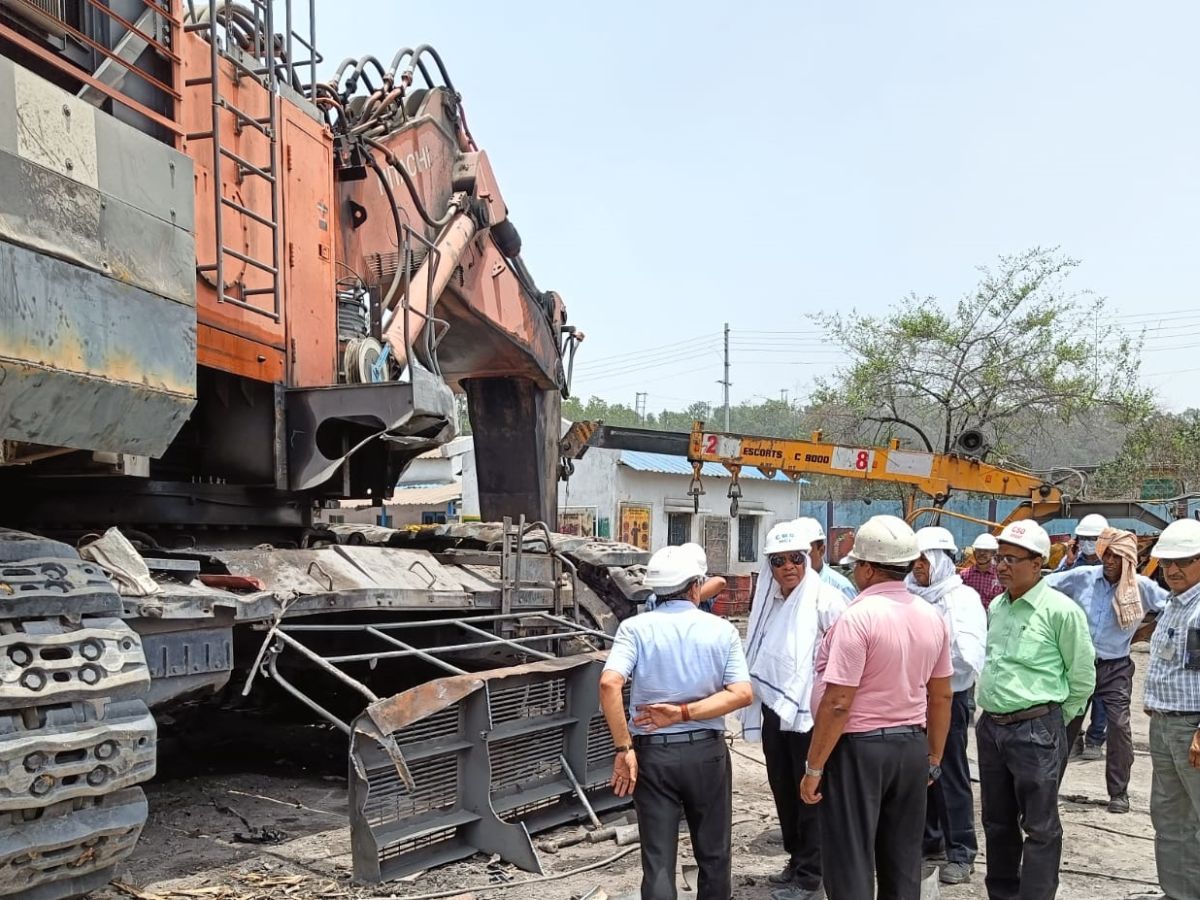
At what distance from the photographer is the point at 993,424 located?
78.0 feet

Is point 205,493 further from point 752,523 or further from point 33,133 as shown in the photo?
point 752,523

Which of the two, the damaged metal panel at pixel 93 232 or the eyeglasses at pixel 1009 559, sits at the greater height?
the damaged metal panel at pixel 93 232

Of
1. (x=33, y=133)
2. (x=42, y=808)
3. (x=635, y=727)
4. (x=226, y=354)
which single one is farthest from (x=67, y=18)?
(x=635, y=727)

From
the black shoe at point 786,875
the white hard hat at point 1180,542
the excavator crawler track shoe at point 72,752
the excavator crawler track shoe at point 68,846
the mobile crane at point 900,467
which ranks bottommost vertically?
the black shoe at point 786,875

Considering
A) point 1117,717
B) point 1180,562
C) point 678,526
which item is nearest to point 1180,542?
point 1180,562

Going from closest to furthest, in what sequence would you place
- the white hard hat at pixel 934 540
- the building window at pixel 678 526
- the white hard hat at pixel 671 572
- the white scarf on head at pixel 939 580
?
the white hard hat at pixel 671 572 < the white scarf on head at pixel 939 580 < the white hard hat at pixel 934 540 < the building window at pixel 678 526

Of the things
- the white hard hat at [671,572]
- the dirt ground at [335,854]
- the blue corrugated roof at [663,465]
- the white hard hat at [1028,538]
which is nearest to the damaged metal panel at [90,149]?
the white hard hat at [671,572]

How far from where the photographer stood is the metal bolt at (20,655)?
3.49 metres

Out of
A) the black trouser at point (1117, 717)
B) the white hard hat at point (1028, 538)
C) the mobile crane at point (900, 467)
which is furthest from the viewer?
the mobile crane at point (900, 467)

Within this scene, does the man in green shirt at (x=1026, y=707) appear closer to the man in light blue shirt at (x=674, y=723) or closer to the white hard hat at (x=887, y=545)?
the white hard hat at (x=887, y=545)

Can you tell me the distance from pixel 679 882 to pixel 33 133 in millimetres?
3792

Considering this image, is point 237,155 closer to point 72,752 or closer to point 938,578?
point 72,752

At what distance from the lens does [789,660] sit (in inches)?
187

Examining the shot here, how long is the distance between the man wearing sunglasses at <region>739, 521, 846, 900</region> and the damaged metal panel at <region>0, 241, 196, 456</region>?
8.04 feet
